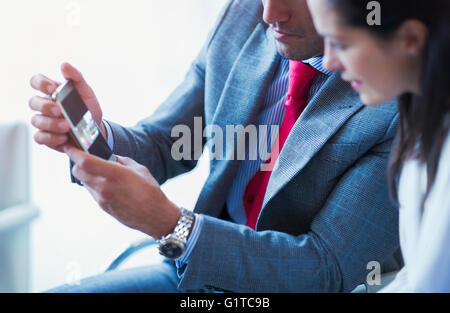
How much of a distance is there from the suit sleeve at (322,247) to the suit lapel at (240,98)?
0.84 feet

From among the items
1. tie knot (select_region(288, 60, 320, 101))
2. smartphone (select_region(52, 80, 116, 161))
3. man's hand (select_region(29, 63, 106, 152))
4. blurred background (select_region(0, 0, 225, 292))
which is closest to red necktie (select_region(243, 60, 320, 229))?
tie knot (select_region(288, 60, 320, 101))

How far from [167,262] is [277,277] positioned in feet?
1.33

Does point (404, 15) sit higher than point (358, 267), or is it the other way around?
point (404, 15)

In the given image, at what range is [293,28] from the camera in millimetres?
953

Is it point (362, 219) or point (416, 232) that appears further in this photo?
point (362, 219)

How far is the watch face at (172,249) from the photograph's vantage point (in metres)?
0.80

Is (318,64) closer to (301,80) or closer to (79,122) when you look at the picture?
(301,80)

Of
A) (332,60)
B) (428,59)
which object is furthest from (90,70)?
(428,59)

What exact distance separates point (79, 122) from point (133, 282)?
0.46 m

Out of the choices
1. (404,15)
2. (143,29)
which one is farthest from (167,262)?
(143,29)

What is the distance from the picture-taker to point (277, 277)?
34.2 inches

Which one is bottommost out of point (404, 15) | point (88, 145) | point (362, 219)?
point (362, 219)

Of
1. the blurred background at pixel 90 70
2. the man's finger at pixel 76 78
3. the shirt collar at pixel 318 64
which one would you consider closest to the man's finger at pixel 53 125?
the man's finger at pixel 76 78
